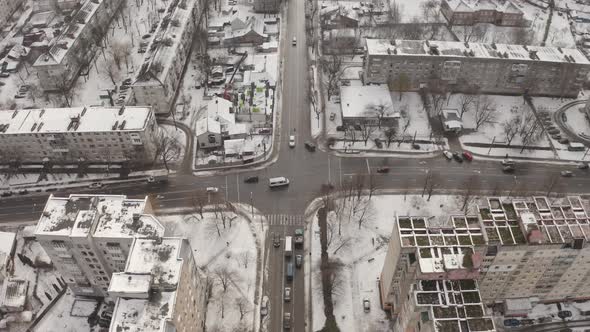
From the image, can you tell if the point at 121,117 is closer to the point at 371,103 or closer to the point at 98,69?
the point at 98,69

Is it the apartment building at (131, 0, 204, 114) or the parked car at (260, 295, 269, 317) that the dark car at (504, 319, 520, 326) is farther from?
the apartment building at (131, 0, 204, 114)

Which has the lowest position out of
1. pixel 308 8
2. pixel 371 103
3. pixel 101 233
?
pixel 101 233

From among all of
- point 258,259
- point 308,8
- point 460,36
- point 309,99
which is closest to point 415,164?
point 309,99

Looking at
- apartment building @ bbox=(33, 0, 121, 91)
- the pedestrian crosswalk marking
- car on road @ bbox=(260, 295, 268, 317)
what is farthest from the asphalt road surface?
apartment building @ bbox=(33, 0, 121, 91)

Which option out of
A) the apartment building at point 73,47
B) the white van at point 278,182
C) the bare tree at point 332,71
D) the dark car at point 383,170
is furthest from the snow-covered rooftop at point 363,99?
the apartment building at point 73,47

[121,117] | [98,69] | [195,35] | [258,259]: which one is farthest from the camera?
[195,35]

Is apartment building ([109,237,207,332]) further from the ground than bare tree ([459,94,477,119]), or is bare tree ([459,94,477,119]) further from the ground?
bare tree ([459,94,477,119])

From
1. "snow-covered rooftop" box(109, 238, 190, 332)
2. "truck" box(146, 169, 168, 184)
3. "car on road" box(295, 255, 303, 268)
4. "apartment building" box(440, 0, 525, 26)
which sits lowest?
"snow-covered rooftop" box(109, 238, 190, 332)
